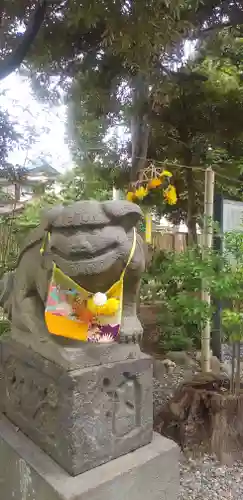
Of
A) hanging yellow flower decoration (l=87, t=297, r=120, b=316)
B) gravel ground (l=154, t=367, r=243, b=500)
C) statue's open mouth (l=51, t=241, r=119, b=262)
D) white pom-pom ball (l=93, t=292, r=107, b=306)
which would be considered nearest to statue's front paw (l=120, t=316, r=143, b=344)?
hanging yellow flower decoration (l=87, t=297, r=120, b=316)

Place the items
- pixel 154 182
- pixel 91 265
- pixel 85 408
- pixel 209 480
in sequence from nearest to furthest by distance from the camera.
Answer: pixel 91 265 → pixel 85 408 → pixel 209 480 → pixel 154 182

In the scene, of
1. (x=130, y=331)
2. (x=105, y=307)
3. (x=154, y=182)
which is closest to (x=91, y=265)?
(x=105, y=307)

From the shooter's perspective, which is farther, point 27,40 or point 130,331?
point 27,40

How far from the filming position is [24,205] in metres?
5.59

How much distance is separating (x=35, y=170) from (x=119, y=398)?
3.93 meters

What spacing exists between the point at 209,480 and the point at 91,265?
1595mm

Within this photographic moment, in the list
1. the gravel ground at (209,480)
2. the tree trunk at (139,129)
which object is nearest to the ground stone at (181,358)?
the gravel ground at (209,480)

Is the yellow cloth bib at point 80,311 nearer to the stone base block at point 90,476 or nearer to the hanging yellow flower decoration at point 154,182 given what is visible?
the stone base block at point 90,476

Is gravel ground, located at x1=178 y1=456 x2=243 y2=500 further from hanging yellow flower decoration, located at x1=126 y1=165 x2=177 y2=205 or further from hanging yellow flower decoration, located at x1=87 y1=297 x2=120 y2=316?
hanging yellow flower decoration, located at x1=126 y1=165 x2=177 y2=205

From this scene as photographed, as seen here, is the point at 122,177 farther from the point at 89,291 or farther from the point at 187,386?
the point at 89,291

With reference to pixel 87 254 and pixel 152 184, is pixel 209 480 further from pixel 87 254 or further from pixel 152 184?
pixel 152 184

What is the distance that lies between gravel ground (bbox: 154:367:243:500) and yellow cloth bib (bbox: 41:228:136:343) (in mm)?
1117

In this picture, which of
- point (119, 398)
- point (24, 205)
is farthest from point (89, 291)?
point (24, 205)

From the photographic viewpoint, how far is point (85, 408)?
58.7 inches
